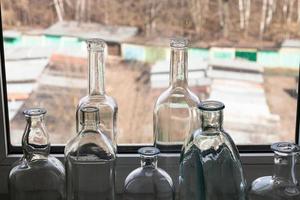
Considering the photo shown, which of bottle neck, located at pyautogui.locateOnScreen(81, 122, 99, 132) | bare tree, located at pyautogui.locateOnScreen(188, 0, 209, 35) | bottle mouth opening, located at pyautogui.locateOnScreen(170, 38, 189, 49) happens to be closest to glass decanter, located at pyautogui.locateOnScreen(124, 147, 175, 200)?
bottle neck, located at pyautogui.locateOnScreen(81, 122, 99, 132)

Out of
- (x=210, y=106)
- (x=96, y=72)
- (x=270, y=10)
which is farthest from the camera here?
(x=270, y=10)

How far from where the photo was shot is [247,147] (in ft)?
4.26

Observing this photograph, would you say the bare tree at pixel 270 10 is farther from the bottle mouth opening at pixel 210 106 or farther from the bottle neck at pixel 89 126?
the bottle neck at pixel 89 126

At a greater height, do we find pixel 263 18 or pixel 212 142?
pixel 263 18

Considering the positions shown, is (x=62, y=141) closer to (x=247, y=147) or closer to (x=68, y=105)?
(x=68, y=105)

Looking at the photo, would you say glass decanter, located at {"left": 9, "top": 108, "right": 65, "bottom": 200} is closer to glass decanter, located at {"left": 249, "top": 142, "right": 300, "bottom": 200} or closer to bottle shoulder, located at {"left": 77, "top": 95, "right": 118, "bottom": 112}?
bottle shoulder, located at {"left": 77, "top": 95, "right": 118, "bottom": 112}

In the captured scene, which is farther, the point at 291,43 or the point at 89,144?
the point at 291,43

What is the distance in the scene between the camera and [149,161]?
1070mm

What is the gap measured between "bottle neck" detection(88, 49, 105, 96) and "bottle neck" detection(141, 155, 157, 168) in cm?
17

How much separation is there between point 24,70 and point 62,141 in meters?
0.18

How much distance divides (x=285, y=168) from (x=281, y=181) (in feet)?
0.10

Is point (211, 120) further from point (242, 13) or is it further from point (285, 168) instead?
point (242, 13)

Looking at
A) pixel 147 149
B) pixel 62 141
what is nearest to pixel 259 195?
pixel 147 149

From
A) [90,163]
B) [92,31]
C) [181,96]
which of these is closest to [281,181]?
[181,96]
